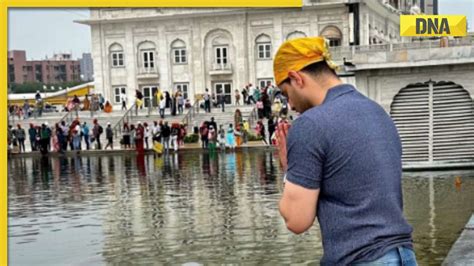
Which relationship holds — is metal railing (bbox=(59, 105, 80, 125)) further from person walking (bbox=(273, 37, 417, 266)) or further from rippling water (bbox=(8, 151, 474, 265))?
person walking (bbox=(273, 37, 417, 266))

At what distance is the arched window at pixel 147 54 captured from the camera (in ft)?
174

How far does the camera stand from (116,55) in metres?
54.1

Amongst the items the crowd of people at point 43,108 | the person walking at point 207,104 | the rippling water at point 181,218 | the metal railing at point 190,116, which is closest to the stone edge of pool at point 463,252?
the rippling water at point 181,218

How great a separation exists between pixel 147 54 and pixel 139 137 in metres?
23.8

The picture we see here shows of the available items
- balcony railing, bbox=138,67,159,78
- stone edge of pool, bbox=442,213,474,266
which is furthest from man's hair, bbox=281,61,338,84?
balcony railing, bbox=138,67,159,78

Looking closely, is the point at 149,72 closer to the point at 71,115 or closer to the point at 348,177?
the point at 71,115

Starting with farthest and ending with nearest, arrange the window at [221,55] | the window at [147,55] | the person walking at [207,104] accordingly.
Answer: the window at [147,55]
the window at [221,55]
the person walking at [207,104]

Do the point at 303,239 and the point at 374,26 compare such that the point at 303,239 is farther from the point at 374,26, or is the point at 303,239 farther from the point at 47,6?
the point at 374,26

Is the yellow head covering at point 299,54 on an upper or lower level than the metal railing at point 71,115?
upper

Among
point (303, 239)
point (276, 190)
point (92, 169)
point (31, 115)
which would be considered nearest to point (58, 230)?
point (303, 239)

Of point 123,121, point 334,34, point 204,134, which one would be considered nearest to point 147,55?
point 334,34

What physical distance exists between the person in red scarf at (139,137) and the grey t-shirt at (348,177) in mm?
27952

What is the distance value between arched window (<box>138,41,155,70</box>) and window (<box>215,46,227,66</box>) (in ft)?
16.5

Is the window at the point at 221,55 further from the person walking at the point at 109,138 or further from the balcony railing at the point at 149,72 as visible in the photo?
the person walking at the point at 109,138
